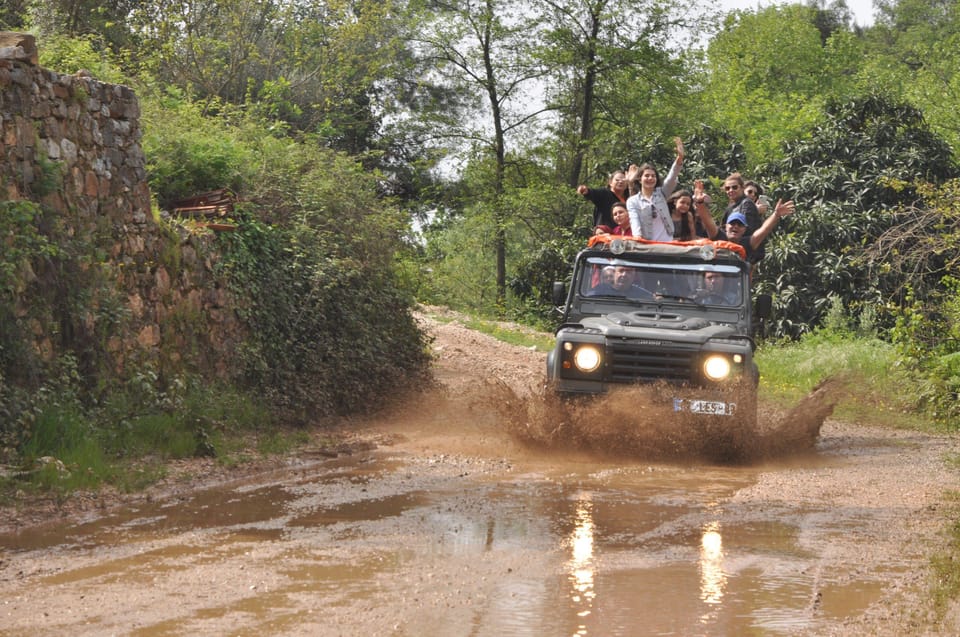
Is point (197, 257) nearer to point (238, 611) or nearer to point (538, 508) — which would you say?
point (538, 508)

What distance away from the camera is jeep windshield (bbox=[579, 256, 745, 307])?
11859 mm

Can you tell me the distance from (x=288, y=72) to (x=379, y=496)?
737 inches

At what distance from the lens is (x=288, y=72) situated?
2628cm

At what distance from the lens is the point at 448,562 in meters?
6.66

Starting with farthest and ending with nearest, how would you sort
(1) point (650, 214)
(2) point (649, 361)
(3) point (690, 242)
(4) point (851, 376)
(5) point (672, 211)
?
(4) point (851, 376) < (5) point (672, 211) < (1) point (650, 214) < (3) point (690, 242) < (2) point (649, 361)

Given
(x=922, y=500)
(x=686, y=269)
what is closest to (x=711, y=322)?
(x=686, y=269)

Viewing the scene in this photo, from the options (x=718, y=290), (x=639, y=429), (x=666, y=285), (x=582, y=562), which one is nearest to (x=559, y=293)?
(x=666, y=285)

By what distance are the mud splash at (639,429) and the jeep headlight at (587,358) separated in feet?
0.90

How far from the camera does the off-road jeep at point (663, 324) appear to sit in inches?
420


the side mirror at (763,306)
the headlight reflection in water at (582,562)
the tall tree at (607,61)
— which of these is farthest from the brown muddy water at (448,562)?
the tall tree at (607,61)

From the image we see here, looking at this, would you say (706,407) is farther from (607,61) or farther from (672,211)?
(607,61)

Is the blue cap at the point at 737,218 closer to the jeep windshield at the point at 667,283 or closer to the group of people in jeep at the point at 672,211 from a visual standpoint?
the group of people in jeep at the point at 672,211

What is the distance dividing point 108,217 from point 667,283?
201 inches

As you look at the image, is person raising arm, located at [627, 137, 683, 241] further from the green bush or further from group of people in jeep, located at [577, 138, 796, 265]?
the green bush
